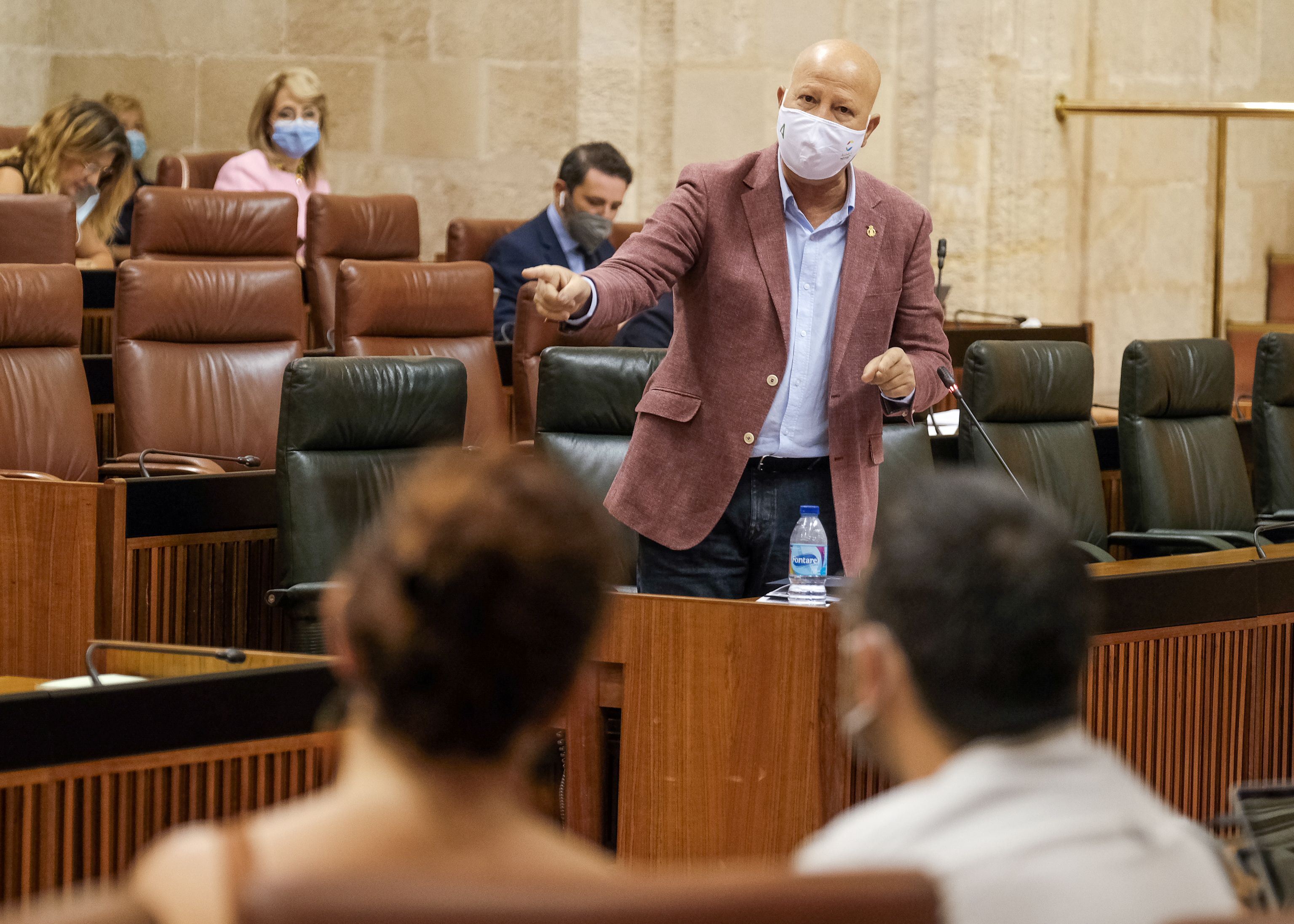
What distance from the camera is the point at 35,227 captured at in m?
4.68

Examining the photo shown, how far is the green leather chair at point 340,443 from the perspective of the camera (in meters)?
3.30

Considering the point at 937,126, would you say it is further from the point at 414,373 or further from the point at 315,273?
the point at 414,373

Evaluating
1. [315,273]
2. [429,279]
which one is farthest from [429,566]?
[315,273]

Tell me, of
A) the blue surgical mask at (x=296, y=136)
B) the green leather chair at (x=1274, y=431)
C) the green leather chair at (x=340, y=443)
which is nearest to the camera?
the green leather chair at (x=340, y=443)

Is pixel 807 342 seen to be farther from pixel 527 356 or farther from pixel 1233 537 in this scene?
pixel 527 356

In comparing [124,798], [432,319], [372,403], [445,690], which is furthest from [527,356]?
[445,690]

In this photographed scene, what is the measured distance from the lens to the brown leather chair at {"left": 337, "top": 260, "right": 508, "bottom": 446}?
14.8ft

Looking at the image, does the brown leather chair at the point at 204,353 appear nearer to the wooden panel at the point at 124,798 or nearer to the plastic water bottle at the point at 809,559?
the plastic water bottle at the point at 809,559

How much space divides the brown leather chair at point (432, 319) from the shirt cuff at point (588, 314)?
7.02 feet

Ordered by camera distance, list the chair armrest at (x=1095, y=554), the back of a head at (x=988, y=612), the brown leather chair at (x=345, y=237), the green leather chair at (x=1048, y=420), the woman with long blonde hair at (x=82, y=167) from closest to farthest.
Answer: the back of a head at (x=988, y=612) < the chair armrest at (x=1095, y=554) < the green leather chair at (x=1048, y=420) < the woman with long blonde hair at (x=82, y=167) < the brown leather chair at (x=345, y=237)

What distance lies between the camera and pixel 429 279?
4.64 meters

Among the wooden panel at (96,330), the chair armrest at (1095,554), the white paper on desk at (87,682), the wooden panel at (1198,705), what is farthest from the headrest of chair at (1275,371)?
the wooden panel at (96,330)

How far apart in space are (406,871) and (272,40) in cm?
774

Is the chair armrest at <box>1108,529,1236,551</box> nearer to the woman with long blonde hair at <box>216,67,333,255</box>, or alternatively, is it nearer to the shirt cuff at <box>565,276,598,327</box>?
the shirt cuff at <box>565,276,598,327</box>
